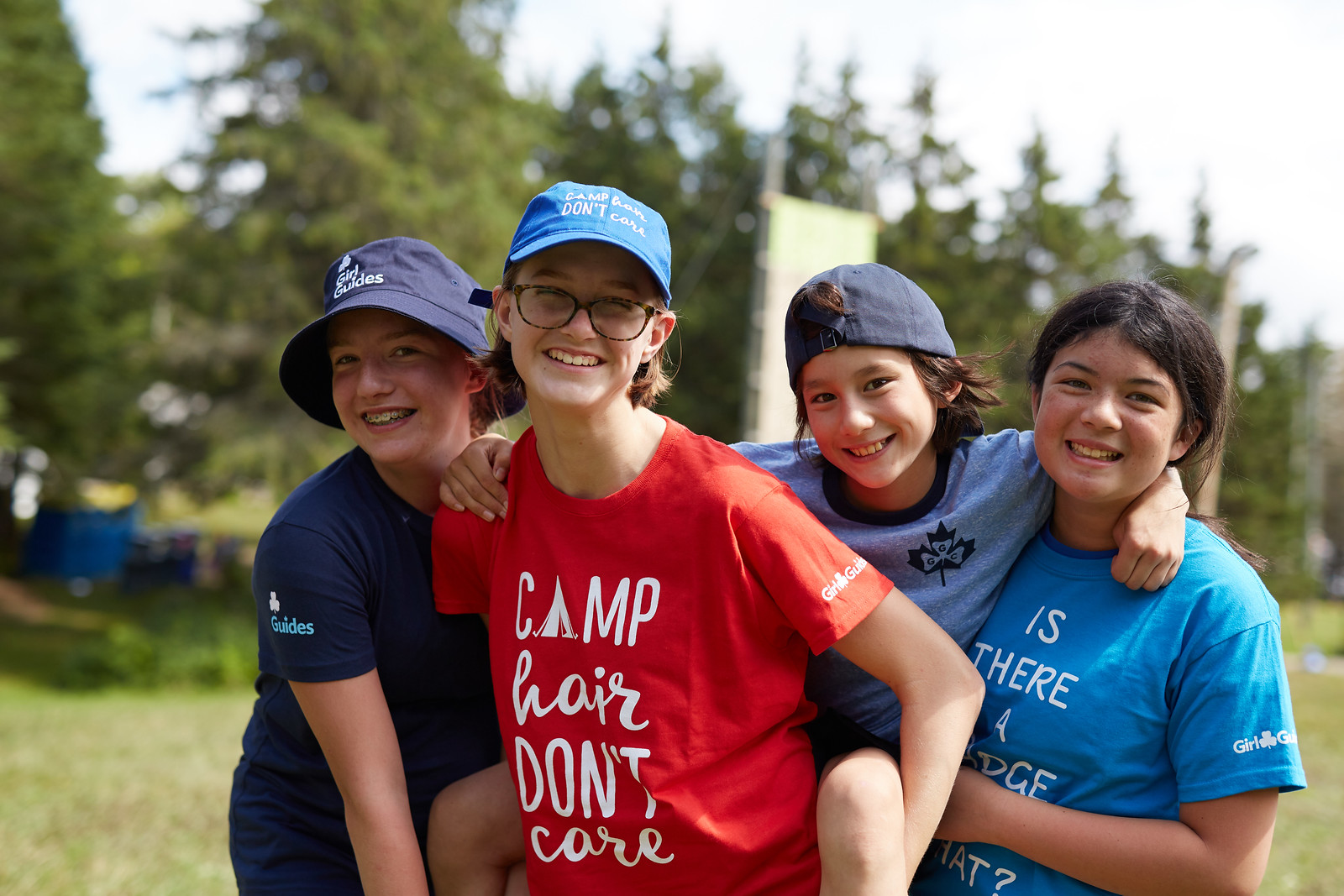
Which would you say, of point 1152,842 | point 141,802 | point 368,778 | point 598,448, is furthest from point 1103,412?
point 141,802

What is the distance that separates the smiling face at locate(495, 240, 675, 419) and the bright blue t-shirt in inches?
41.7

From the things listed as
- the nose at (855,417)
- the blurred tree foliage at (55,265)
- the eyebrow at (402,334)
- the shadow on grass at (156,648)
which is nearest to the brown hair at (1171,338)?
the nose at (855,417)

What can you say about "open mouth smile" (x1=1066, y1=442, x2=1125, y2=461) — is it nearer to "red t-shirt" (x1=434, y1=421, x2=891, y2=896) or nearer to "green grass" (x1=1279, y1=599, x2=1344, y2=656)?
"red t-shirt" (x1=434, y1=421, x2=891, y2=896)

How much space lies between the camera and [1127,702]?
6.34 ft

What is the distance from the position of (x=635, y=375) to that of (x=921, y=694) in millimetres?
937

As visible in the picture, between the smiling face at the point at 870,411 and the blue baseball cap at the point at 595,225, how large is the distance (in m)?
0.49

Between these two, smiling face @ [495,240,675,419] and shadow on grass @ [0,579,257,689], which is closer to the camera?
smiling face @ [495,240,675,419]

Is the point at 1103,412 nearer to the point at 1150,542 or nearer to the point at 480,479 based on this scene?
the point at 1150,542

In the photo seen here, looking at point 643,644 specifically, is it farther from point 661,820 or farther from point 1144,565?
point 1144,565

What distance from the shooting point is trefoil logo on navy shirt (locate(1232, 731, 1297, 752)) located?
1.83 m

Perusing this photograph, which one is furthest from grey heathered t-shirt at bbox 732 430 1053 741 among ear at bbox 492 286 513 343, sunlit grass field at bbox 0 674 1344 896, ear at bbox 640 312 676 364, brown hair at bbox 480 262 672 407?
sunlit grass field at bbox 0 674 1344 896

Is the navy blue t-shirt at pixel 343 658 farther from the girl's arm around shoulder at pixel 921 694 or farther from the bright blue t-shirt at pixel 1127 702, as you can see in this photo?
the bright blue t-shirt at pixel 1127 702

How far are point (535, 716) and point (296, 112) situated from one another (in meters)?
17.0

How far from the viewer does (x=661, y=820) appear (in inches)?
74.1
